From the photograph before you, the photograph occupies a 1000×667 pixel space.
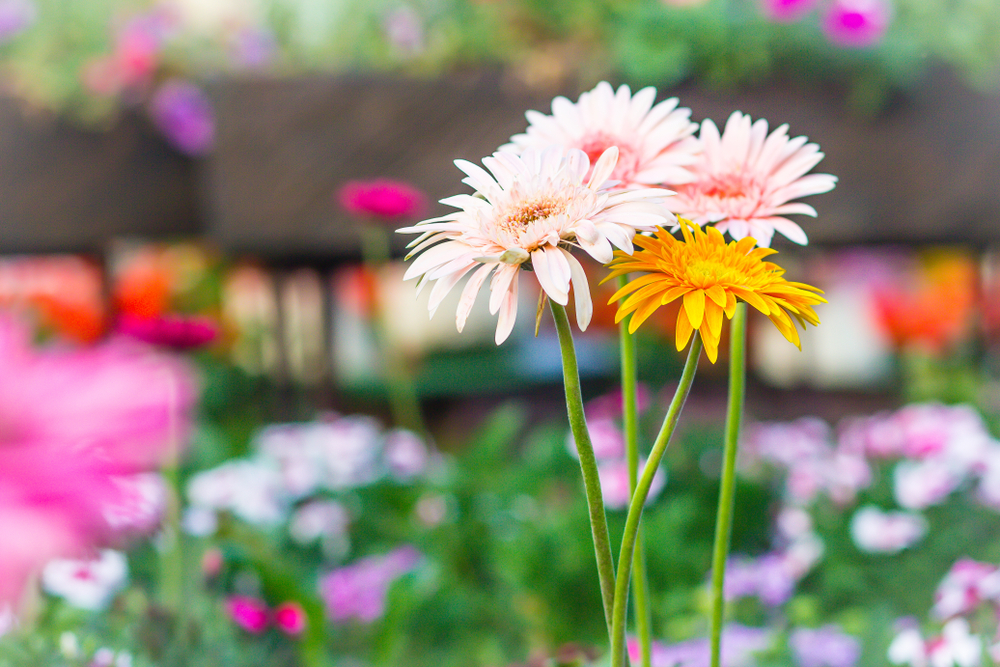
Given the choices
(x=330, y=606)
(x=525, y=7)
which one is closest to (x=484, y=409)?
(x=525, y=7)

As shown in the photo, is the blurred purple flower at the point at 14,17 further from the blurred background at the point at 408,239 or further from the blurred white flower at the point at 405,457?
the blurred white flower at the point at 405,457

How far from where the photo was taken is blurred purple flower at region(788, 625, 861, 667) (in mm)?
600

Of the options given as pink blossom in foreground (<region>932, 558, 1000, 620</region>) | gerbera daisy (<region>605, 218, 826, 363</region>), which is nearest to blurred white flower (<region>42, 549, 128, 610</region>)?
gerbera daisy (<region>605, 218, 826, 363</region>)

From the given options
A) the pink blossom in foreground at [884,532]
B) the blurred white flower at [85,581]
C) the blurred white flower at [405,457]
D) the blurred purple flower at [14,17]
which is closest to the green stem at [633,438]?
the blurred white flower at [85,581]

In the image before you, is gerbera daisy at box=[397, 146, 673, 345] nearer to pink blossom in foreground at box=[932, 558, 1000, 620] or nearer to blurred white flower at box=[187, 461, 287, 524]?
pink blossom in foreground at box=[932, 558, 1000, 620]

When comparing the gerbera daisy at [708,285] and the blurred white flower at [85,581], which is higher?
the gerbera daisy at [708,285]

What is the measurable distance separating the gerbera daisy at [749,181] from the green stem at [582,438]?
3.6 inches

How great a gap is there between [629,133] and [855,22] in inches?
39.6

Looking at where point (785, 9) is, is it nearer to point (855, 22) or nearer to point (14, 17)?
point (855, 22)

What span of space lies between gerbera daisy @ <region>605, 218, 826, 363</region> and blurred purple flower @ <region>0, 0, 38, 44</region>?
6.14 ft

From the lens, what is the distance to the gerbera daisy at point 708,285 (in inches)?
10.0

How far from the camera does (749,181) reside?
317mm

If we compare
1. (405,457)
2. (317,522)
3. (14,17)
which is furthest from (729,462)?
(14,17)

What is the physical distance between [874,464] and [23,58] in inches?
70.2
